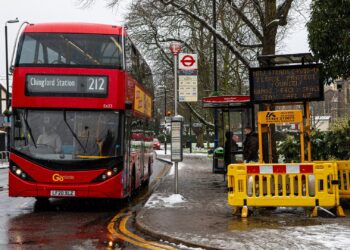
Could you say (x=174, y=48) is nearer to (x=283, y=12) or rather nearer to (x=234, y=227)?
(x=283, y=12)

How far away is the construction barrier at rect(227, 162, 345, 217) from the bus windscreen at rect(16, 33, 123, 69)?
392 centimetres

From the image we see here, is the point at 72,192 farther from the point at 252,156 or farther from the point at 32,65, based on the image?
the point at 252,156

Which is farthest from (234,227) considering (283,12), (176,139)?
(283,12)

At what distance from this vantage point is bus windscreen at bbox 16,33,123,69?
505 inches

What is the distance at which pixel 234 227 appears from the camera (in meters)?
9.79

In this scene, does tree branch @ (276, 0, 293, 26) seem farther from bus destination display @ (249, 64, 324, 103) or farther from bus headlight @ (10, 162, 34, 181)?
bus headlight @ (10, 162, 34, 181)

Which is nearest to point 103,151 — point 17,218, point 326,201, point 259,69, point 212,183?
point 17,218

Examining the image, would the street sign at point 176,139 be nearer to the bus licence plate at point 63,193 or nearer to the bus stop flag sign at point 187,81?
the bus stop flag sign at point 187,81

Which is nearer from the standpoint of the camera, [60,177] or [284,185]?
[284,185]

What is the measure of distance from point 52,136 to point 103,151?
1163mm

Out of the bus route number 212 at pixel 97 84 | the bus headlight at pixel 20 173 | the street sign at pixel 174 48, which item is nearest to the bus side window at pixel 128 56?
the bus route number 212 at pixel 97 84

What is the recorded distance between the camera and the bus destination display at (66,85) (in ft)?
41.8

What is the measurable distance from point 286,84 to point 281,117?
716 millimetres

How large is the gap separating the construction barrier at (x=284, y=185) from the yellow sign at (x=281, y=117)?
113 centimetres
